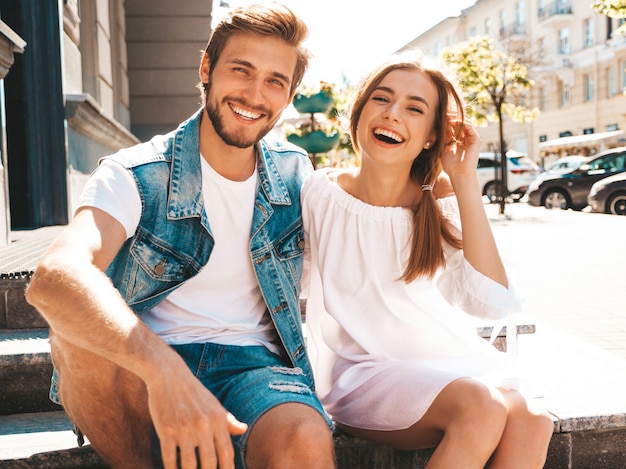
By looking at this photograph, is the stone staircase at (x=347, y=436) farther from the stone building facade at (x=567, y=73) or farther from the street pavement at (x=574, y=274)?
the stone building facade at (x=567, y=73)

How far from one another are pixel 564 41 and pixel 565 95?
3.45 meters

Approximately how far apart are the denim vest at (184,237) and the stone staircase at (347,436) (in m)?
0.54

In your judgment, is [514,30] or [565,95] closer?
[565,95]

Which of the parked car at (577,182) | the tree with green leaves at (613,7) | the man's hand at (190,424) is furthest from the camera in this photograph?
the parked car at (577,182)

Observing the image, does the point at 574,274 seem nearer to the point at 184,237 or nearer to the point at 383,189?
the point at 383,189

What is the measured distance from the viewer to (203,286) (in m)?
2.47

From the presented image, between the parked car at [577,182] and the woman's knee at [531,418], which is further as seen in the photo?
the parked car at [577,182]

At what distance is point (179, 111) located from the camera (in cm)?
1573

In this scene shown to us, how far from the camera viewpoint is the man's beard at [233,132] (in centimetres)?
256

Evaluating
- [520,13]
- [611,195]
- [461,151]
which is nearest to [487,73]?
[611,195]

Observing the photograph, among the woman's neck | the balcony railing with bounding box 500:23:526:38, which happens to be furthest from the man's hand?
the balcony railing with bounding box 500:23:526:38

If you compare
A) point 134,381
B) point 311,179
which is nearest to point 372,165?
point 311,179

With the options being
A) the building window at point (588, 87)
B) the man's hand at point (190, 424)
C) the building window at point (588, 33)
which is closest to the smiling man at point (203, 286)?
the man's hand at point (190, 424)

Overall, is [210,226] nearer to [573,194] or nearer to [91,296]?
[91,296]
